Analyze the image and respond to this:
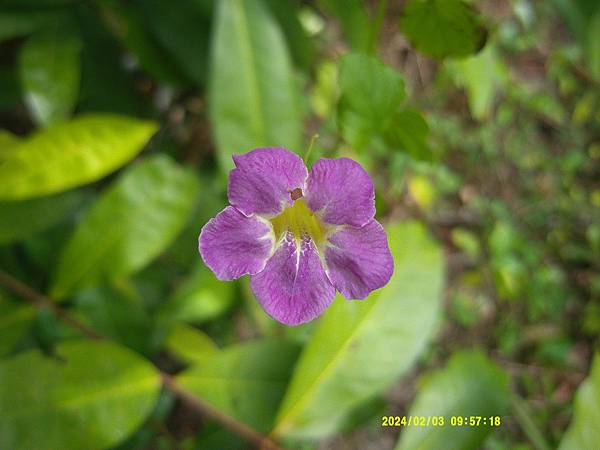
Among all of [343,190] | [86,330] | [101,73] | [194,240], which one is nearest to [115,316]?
[86,330]

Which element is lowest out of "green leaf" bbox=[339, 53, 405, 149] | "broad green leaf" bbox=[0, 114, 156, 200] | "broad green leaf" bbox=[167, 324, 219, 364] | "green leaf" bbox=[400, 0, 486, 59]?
"broad green leaf" bbox=[167, 324, 219, 364]

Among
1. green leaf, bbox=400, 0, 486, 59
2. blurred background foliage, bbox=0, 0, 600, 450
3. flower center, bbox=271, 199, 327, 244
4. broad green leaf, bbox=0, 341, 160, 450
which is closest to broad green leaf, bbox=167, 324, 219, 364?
blurred background foliage, bbox=0, 0, 600, 450

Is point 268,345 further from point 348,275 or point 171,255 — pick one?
point 348,275

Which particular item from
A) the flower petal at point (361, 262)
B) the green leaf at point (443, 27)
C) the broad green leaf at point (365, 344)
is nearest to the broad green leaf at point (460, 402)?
the broad green leaf at point (365, 344)

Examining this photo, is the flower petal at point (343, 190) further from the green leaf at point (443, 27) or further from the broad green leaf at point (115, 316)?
the broad green leaf at point (115, 316)

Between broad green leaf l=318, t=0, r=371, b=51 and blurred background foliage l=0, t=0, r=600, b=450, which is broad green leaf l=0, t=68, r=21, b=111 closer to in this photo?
blurred background foliage l=0, t=0, r=600, b=450
